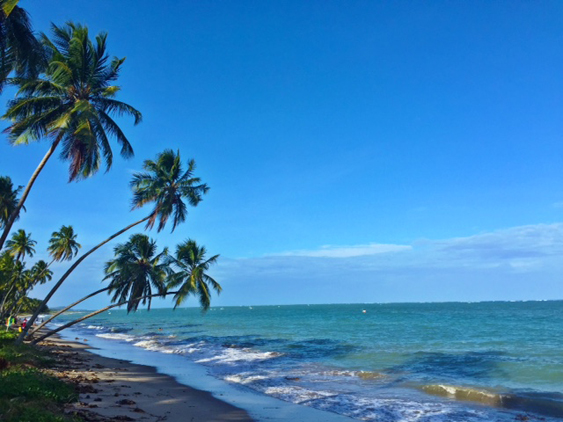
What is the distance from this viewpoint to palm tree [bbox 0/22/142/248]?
48.9ft

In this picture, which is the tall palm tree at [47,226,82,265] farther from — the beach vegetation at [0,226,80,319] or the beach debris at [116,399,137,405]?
the beach debris at [116,399,137,405]

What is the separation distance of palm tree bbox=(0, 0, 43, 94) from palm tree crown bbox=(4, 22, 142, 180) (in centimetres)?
216

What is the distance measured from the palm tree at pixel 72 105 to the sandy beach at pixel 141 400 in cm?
645

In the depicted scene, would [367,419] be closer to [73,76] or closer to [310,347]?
[73,76]

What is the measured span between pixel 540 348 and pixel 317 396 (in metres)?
21.0

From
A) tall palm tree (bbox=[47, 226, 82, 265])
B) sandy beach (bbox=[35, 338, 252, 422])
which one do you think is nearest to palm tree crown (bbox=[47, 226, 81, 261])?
tall palm tree (bbox=[47, 226, 82, 265])

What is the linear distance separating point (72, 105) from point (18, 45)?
4.07 metres

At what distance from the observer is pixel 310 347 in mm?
31766

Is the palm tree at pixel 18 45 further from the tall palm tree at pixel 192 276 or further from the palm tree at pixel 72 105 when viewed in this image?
the tall palm tree at pixel 192 276

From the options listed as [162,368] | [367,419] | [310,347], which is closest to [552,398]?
[367,419]

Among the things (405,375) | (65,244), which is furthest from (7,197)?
(405,375)

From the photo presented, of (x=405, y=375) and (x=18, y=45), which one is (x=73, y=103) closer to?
(x=18, y=45)

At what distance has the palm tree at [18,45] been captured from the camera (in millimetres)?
11500

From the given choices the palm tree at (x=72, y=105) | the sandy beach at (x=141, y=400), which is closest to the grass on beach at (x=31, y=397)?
the sandy beach at (x=141, y=400)
